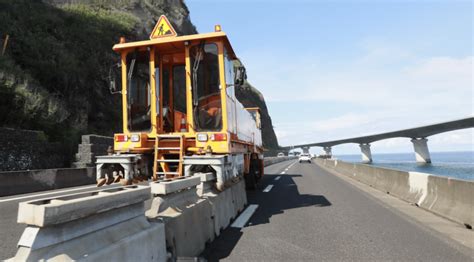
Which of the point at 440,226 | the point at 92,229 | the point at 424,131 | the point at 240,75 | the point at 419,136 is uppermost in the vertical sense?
the point at 424,131

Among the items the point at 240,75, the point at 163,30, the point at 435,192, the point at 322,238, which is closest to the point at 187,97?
the point at 240,75

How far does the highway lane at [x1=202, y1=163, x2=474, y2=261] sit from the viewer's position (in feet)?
15.5

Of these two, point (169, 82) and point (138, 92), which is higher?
point (169, 82)

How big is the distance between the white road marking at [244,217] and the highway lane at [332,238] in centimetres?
14

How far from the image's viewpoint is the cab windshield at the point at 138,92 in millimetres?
7457

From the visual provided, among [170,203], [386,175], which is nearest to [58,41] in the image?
[386,175]

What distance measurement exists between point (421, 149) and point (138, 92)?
8023 cm

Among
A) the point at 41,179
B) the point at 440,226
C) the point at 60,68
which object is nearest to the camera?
the point at 440,226

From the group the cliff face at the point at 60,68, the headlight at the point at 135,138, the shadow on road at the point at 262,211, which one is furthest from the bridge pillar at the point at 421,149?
the headlight at the point at 135,138

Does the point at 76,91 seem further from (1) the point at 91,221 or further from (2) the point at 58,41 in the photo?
(1) the point at 91,221

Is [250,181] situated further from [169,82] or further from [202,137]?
[202,137]

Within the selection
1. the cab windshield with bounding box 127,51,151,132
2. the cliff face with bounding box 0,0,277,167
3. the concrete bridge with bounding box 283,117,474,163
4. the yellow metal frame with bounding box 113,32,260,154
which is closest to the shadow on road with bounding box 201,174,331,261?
the yellow metal frame with bounding box 113,32,260,154

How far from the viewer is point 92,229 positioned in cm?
277

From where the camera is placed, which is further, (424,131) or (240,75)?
(424,131)
